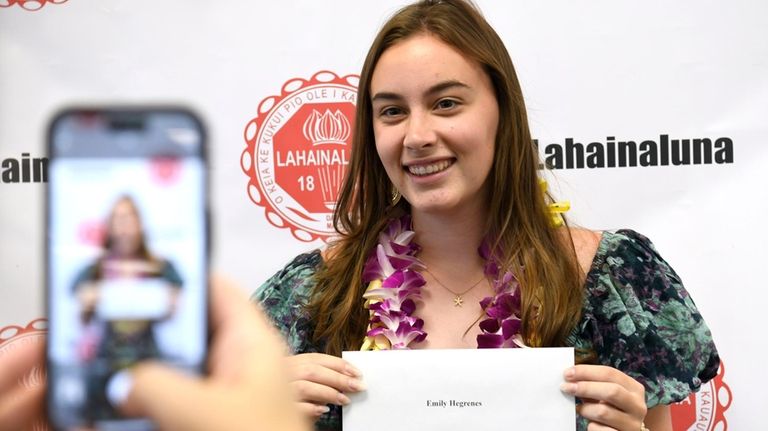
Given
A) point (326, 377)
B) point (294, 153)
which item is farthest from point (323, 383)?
point (294, 153)

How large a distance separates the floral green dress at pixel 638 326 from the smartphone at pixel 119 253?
992 millimetres

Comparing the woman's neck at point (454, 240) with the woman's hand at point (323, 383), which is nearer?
the woman's hand at point (323, 383)

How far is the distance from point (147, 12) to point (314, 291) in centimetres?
73

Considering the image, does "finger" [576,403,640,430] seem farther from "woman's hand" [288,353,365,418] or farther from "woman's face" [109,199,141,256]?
"woman's face" [109,199,141,256]

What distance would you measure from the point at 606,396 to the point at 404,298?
0.33m

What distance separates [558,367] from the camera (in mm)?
1058

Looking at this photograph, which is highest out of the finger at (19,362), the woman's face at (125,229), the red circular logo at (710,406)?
the woman's face at (125,229)

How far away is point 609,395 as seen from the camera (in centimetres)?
106

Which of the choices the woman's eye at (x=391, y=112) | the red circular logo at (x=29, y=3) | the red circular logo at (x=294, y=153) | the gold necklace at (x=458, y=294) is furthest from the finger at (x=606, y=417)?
the red circular logo at (x=29, y=3)

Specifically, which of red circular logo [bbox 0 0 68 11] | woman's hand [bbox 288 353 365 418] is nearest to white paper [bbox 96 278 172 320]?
woman's hand [bbox 288 353 365 418]

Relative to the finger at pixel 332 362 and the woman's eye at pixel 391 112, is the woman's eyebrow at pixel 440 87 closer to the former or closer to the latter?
the woman's eye at pixel 391 112

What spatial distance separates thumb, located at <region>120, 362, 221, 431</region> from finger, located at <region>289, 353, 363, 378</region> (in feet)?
2.90

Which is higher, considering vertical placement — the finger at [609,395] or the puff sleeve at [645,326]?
the puff sleeve at [645,326]

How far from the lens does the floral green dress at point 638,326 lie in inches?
46.6
